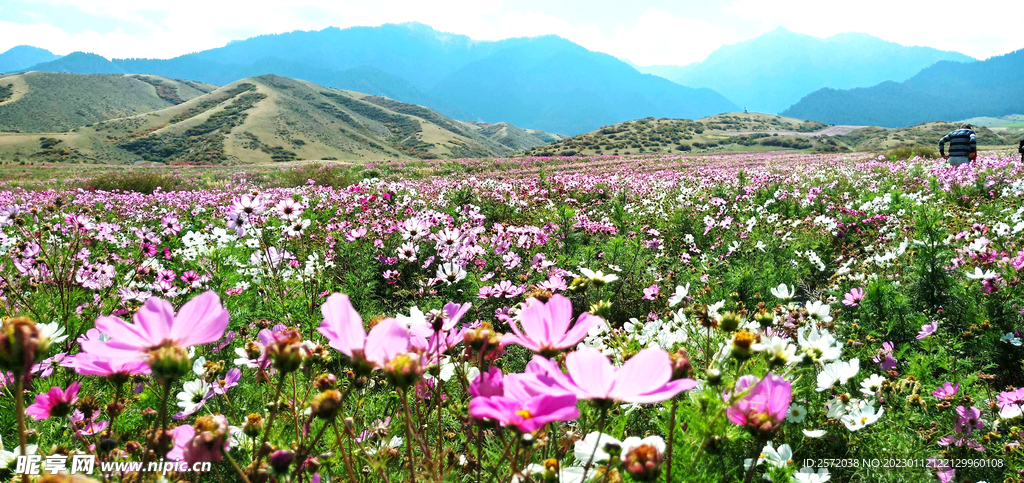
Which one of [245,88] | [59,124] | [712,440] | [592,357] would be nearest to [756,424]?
[712,440]

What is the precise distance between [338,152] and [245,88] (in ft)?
148

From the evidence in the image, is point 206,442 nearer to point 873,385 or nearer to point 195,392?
point 195,392

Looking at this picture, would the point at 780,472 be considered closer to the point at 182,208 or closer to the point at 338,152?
the point at 182,208

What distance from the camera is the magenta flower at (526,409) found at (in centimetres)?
56

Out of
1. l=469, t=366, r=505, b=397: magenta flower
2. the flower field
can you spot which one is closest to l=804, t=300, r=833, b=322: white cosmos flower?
the flower field

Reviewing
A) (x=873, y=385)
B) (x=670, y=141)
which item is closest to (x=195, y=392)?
(x=873, y=385)

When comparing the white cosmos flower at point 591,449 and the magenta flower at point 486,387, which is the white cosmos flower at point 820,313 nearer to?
the white cosmos flower at point 591,449

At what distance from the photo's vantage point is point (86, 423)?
130cm

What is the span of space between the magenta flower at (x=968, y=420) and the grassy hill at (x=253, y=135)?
146 feet

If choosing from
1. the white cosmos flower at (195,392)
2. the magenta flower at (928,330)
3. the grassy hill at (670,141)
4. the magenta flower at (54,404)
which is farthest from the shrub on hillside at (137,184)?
the grassy hill at (670,141)

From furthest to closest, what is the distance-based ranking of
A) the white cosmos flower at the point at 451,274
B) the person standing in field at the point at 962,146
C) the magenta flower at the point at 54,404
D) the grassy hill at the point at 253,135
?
the grassy hill at the point at 253,135
the person standing in field at the point at 962,146
the white cosmos flower at the point at 451,274
the magenta flower at the point at 54,404

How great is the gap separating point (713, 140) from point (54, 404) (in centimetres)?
6225

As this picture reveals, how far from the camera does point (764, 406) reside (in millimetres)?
775

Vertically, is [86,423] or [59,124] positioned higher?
[59,124]
